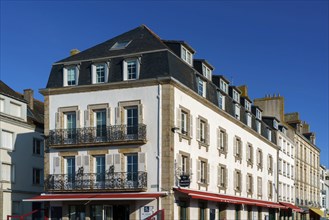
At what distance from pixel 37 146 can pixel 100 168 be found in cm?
1260

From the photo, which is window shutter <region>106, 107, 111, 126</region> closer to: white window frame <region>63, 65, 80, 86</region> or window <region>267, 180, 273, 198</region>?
white window frame <region>63, 65, 80, 86</region>

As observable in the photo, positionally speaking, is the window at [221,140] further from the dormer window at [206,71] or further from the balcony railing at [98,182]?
the balcony railing at [98,182]

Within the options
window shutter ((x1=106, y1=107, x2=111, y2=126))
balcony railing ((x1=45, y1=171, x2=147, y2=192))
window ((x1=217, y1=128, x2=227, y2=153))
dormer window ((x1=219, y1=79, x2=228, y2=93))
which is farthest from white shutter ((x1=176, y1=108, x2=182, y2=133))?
dormer window ((x1=219, y1=79, x2=228, y2=93))

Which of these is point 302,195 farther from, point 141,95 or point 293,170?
point 141,95

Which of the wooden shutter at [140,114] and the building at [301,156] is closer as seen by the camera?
the wooden shutter at [140,114]

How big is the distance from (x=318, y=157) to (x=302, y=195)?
11826mm

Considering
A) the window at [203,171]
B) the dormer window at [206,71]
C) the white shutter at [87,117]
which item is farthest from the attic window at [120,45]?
the window at [203,171]

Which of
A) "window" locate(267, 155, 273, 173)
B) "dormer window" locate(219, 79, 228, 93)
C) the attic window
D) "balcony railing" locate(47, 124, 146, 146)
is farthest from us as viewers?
"window" locate(267, 155, 273, 173)

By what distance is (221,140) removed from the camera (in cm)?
3641

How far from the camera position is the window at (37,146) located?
132 ft

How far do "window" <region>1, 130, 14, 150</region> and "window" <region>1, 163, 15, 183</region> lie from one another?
1215 millimetres

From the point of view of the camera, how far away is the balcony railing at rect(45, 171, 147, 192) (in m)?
28.0

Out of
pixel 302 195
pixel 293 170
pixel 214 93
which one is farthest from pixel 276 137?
pixel 214 93

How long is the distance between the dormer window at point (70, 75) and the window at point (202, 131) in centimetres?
744
